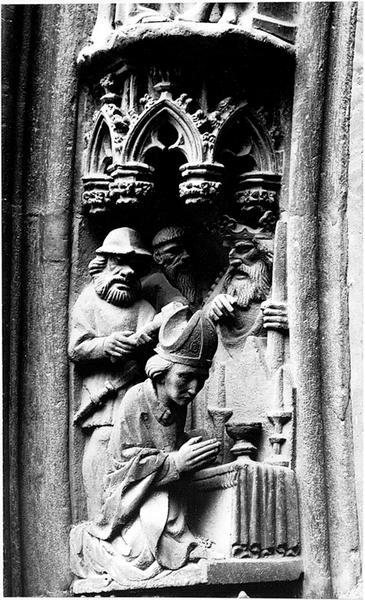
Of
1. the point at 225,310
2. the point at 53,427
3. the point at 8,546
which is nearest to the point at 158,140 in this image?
the point at 225,310

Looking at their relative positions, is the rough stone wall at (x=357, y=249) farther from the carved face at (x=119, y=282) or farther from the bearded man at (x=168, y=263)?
the carved face at (x=119, y=282)

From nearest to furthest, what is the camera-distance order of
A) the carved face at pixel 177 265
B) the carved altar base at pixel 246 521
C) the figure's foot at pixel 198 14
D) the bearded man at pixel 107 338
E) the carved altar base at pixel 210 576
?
1. the carved altar base at pixel 210 576
2. the carved altar base at pixel 246 521
3. the figure's foot at pixel 198 14
4. the bearded man at pixel 107 338
5. the carved face at pixel 177 265

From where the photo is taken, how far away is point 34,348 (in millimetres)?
7148

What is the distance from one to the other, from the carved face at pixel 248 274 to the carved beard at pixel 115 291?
0.41 meters

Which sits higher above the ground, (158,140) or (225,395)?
(158,140)

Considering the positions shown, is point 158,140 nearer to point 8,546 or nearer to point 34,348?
point 34,348

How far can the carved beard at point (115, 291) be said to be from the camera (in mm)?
7043

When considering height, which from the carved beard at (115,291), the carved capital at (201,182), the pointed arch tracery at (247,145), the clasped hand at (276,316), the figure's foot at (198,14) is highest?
the figure's foot at (198,14)

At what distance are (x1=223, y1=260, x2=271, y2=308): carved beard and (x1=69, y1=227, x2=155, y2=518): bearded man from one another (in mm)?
366

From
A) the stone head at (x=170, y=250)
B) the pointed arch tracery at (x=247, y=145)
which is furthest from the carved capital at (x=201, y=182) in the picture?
the stone head at (x=170, y=250)

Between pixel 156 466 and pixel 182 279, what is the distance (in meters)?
0.88

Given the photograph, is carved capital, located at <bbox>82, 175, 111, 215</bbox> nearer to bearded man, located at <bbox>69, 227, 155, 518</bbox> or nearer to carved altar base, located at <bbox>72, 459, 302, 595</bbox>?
bearded man, located at <bbox>69, 227, 155, 518</bbox>

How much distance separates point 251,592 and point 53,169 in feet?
6.31

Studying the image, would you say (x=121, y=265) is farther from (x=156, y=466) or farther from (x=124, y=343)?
(x=156, y=466)
